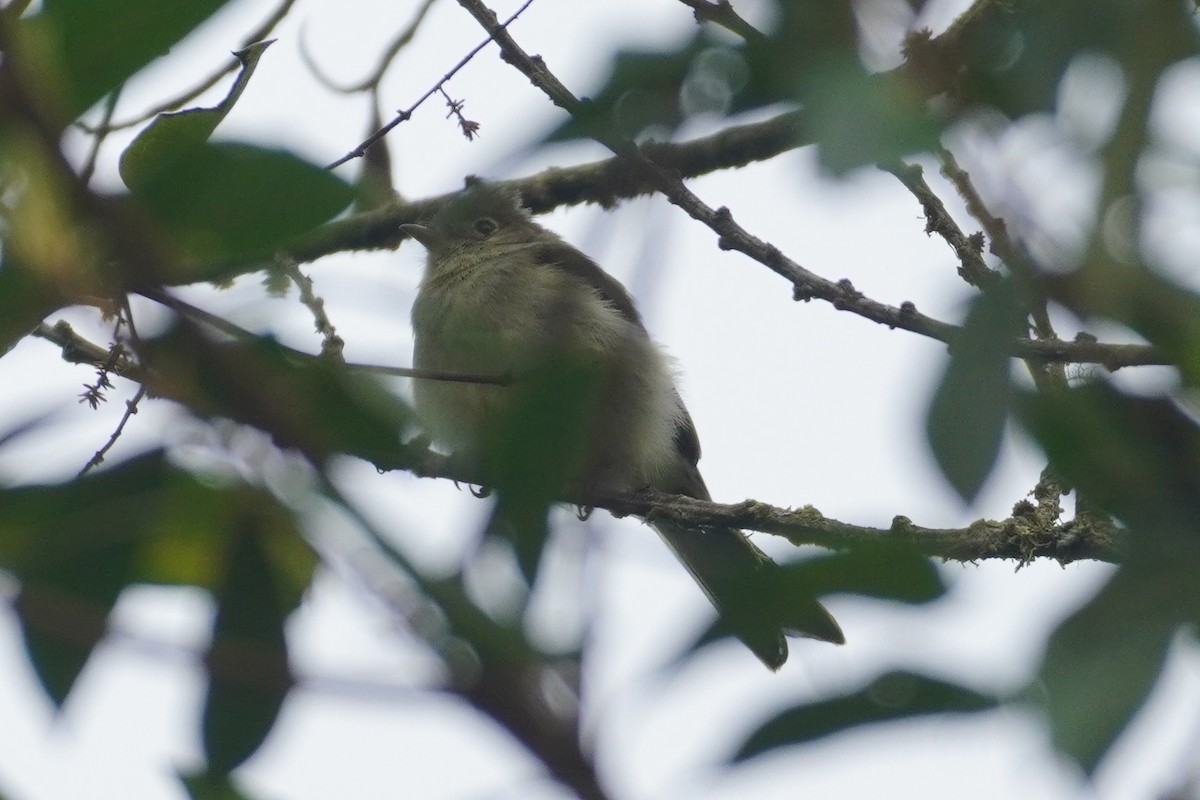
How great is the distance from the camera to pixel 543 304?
19.4 feet

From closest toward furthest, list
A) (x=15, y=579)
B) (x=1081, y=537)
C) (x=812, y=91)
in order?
(x=812, y=91)
(x=15, y=579)
(x=1081, y=537)

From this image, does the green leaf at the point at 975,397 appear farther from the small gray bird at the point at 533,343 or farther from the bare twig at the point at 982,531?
the small gray bird at the point at 533,343

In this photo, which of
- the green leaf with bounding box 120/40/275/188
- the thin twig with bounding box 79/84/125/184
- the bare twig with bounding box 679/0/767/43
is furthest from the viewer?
the bare twig with bounding box 679/0/767/43

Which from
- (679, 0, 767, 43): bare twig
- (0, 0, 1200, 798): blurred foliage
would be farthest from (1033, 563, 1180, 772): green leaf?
(679, 0, 767, 43): bare twig

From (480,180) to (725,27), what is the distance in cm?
37

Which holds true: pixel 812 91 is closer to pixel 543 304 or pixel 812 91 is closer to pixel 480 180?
pixel 480 180

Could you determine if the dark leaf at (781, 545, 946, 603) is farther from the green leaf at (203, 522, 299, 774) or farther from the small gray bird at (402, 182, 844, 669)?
the small gray bird at (402, 182, 844, 669)

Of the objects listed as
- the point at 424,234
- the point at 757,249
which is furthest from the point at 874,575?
the point at 424,234

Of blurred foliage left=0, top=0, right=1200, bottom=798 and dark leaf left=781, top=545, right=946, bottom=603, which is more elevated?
blurred foliage left=0, top=0, right=1200, bottom=798

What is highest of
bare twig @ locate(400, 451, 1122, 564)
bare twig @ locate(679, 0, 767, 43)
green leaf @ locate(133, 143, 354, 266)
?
bare twig @ locate(400, 451, 1122, 564)

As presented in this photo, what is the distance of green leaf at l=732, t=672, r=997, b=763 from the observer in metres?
1.34

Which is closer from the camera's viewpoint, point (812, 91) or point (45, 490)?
point (812, 91)

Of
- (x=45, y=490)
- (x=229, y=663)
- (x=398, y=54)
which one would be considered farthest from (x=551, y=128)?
(x=398, y=54)

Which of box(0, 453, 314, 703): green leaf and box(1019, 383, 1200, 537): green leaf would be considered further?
box(0, 453, 314, 703): green leaf
